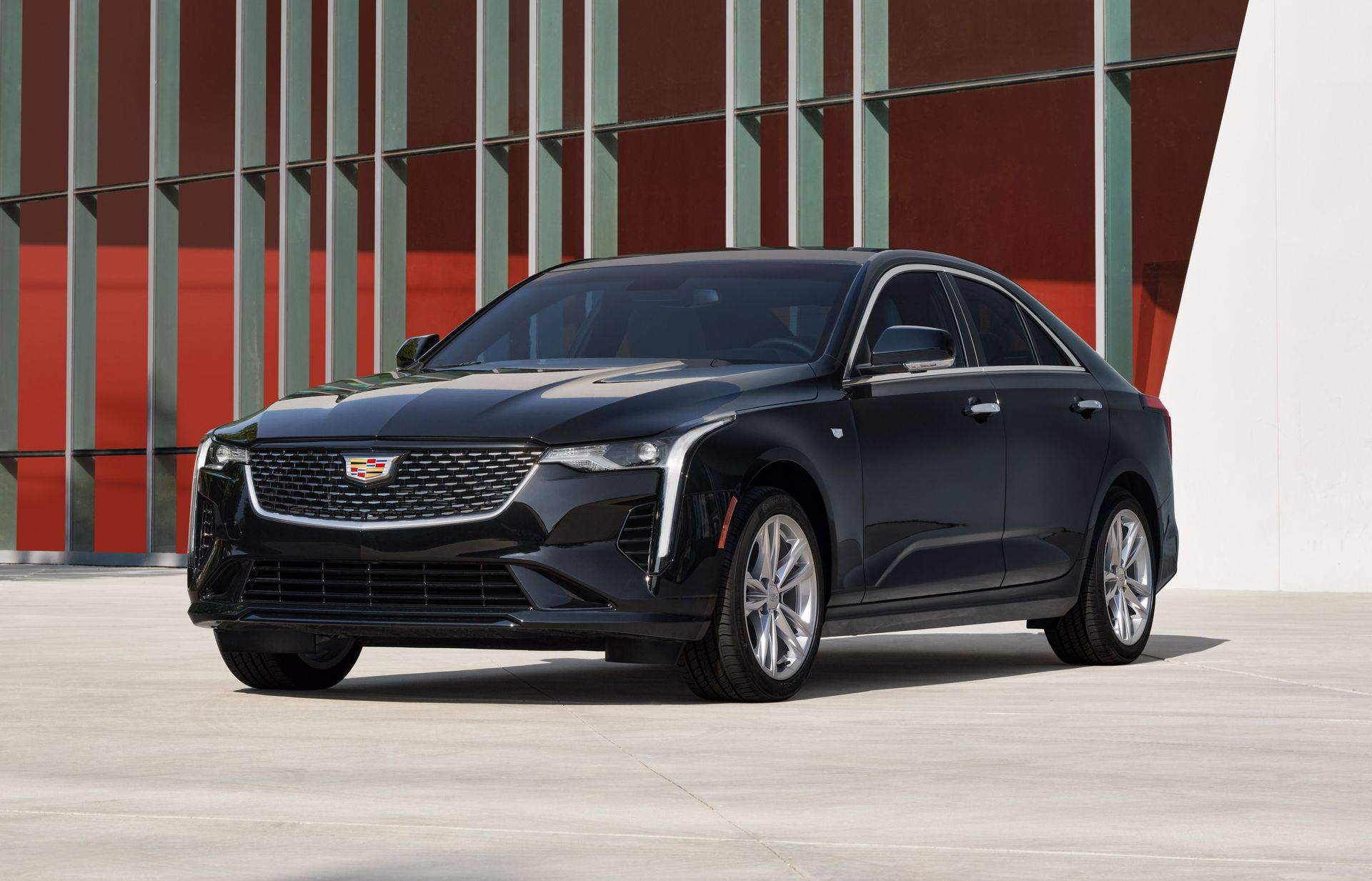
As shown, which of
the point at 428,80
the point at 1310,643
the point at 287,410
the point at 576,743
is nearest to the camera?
the point at 576,743

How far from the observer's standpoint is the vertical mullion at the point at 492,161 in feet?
75.8

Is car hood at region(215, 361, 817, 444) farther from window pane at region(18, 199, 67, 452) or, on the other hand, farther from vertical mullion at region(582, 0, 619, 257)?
window pane at region(18, 199, 67, 452)

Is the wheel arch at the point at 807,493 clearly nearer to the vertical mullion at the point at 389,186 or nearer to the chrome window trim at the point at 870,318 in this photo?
the chrome window trim at the point at 870,318

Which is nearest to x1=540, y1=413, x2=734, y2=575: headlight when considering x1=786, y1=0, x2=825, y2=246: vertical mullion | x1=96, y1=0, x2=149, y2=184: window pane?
x1=786, y1=0, x2=825, y2=246: vertical mullion

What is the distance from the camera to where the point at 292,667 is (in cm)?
857

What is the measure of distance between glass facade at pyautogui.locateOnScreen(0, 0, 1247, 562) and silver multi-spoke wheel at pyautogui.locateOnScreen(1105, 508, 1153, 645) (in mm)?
7877

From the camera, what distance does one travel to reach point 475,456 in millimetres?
7598

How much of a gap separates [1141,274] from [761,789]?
42.2 ft

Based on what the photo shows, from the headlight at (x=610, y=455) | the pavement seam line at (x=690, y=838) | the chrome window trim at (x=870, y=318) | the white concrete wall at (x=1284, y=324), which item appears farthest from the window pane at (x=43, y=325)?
the pavement seam line at (x=690, y=838)

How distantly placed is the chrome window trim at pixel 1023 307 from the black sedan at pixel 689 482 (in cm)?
2

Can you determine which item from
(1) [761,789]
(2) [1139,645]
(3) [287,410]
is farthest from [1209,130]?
(1) [761,789]

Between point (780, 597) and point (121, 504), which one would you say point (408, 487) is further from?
point (121, 504)

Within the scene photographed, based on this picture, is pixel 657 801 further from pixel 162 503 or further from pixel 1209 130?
pixel 162 503


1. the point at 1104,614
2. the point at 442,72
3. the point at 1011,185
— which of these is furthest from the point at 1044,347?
the point at 442,72
